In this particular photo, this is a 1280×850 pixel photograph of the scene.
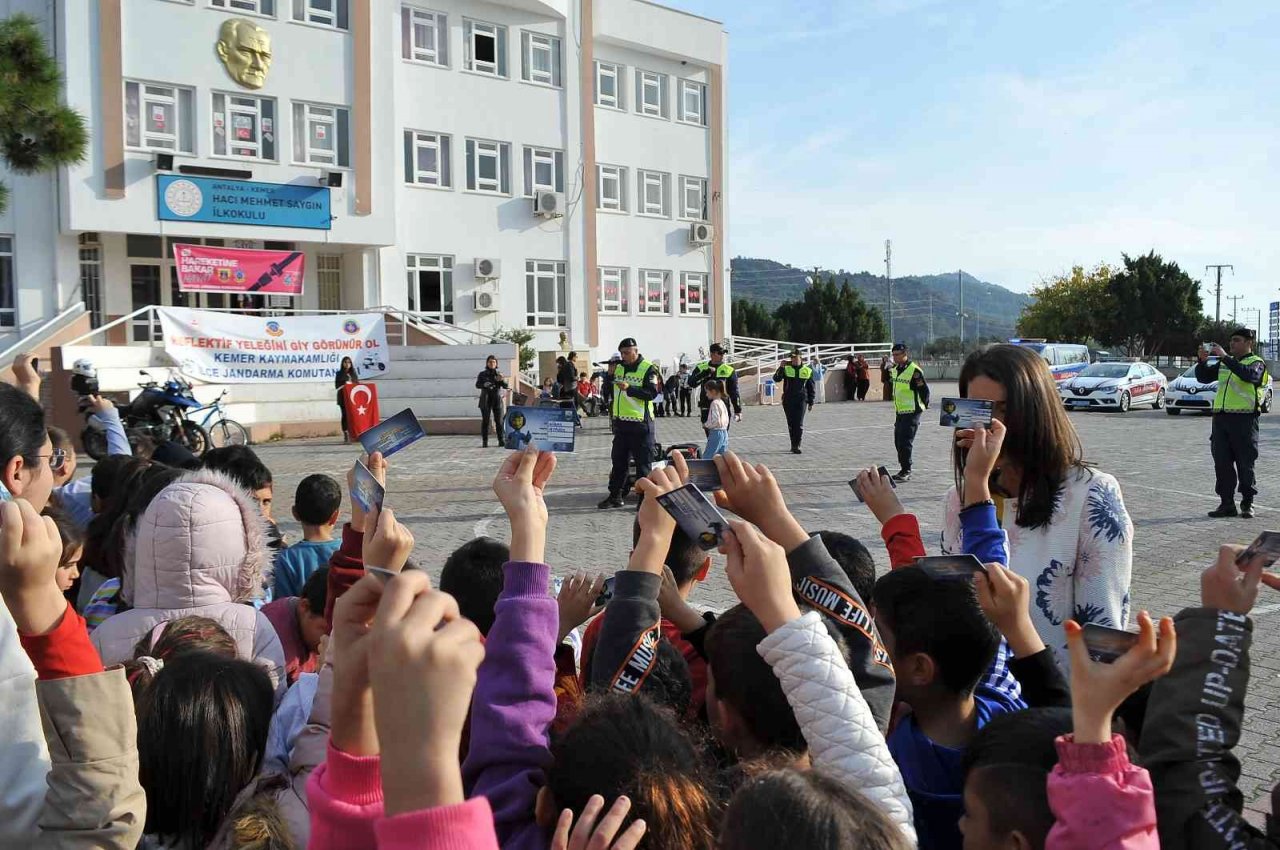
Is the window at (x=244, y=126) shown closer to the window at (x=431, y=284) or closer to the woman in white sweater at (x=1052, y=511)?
the window at (x=431, y=284)

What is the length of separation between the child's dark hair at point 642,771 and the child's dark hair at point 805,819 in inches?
8.9

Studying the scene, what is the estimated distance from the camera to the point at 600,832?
171 centimetres

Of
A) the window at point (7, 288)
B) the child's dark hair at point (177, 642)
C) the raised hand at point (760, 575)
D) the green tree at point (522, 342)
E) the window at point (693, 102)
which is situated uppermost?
the window at point (693, 102)

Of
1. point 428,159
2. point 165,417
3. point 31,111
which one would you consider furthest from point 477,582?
point 428,159

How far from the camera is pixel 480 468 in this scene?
17172 mm

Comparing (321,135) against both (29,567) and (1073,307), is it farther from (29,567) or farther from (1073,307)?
(1073,307)

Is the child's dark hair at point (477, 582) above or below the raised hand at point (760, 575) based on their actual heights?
below

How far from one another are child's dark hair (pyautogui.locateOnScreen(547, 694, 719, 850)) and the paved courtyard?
319cm

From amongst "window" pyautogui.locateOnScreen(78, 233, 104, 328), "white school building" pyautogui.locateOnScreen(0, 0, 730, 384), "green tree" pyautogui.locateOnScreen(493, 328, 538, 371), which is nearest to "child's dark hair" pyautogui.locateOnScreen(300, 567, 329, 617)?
"white school building" pyautogui.locateOnScreen(0, 0, 730, 384)

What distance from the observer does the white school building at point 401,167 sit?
25922 mm

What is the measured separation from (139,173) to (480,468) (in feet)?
49.7

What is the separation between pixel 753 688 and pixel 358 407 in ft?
56.2

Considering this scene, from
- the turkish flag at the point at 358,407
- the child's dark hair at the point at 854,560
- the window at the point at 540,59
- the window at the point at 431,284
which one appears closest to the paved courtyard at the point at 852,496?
the turkish flag at the point at 358,407

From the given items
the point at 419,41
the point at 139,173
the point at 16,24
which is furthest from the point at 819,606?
the point at 419,41
